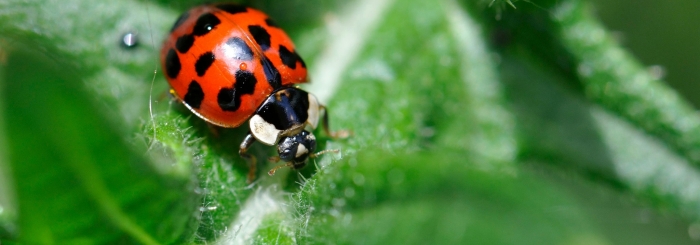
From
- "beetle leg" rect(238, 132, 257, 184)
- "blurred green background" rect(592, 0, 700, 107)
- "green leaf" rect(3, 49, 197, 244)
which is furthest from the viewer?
"blurred green background" rect(592, 0, 700, 107)

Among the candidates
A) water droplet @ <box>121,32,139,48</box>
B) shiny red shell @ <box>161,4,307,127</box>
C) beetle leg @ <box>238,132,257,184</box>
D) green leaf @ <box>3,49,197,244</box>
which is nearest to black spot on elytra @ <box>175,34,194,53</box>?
shiny red shell @ <box>161,4,307,127</box>

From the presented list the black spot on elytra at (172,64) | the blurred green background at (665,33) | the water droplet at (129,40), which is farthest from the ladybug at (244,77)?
the blurred green background at (665,33)

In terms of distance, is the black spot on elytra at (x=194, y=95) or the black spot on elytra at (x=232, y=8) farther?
the black spot on elytra at (x=232, y=8)

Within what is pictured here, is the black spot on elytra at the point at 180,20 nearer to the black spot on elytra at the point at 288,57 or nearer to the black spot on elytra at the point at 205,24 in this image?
the black spot on elytra at the point at 205,24

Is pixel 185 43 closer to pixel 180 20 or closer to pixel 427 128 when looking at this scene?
pixel 180 20

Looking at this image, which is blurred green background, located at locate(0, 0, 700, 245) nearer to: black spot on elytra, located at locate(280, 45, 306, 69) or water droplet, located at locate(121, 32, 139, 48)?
water droplet, located at locate(121, 32, 139, 48)

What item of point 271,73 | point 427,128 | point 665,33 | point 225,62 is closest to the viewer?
point 225,62

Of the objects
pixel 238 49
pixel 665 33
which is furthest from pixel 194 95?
pixel 665 33
